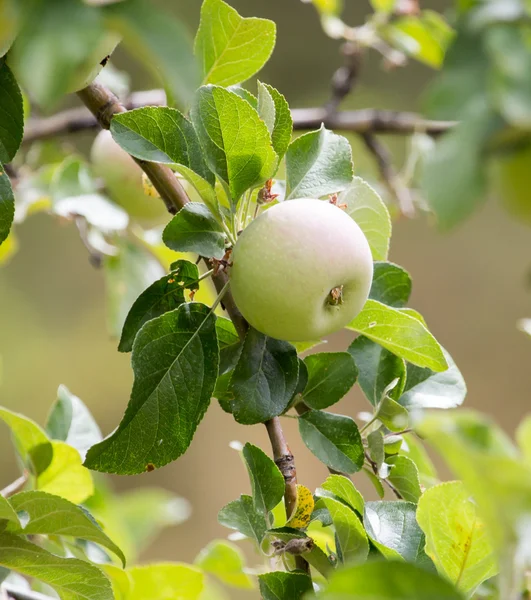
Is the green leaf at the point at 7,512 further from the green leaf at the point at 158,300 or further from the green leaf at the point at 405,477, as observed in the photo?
the green leaf at the point at 405,477

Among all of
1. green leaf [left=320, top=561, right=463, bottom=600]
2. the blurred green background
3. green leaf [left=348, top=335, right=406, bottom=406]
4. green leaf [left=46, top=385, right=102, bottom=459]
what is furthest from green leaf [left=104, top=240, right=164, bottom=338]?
the blurred green background

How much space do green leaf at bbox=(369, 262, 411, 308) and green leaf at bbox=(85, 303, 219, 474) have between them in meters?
0.12

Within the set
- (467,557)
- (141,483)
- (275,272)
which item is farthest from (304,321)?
(141,483)

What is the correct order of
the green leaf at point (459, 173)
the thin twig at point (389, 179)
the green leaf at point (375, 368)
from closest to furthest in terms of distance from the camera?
the green leaf at point (459, 173), the green leaf at point (375, 368), the thin twig at point (389, 179)

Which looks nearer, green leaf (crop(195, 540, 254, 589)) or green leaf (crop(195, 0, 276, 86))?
green leaf (crop(195, 0, 276, 86))

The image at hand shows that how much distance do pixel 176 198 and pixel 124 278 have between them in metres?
0.48

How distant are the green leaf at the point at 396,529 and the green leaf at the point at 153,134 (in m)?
0.19

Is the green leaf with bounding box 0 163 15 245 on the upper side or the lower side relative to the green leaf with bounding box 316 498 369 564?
upper

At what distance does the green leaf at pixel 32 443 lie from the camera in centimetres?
55

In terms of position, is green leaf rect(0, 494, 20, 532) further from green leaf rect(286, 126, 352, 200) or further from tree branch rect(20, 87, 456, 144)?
tree branch rect(20, 87, 456, 144)

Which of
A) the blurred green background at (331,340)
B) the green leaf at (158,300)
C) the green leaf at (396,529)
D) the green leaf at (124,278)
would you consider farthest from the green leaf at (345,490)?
the blurred green background at (331,340)

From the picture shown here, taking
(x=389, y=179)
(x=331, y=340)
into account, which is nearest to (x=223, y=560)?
(x=389, y=179)

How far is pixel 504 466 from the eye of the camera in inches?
8.9

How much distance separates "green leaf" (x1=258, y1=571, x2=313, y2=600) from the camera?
1.34 feet
